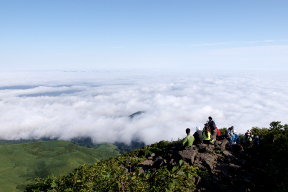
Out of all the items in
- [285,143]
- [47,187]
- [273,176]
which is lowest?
[47,187]

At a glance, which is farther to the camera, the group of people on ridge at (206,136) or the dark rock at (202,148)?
the group of people on ridge at (206,136)

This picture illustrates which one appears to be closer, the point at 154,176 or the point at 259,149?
the point at 154,176

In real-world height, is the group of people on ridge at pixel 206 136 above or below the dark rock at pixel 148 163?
above

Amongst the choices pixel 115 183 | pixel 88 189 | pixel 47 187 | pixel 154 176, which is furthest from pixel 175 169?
pixel 47 187

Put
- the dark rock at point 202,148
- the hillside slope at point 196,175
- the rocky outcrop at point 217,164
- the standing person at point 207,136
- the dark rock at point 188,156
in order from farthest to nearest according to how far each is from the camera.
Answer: the standing person at point 207,136
the dark rock at point 202,148
the dark rock at point 188,156
the rocky outcrop at point 217,164
the hillside slope at point 196,175

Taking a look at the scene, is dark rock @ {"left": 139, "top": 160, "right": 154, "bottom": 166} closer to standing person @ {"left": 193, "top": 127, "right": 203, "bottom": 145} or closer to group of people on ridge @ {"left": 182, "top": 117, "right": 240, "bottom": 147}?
group of people on ridge @ {"left": 182, "top": 117, "right": 240, "bottom": 147}

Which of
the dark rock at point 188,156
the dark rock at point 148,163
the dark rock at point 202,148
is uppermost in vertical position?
the dark rock at point 188,156

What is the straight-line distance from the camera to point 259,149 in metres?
28.2

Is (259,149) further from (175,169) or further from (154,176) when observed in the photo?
(154,176)

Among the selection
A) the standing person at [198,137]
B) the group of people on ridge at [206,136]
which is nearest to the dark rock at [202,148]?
the group of people on ridge at [206,136]

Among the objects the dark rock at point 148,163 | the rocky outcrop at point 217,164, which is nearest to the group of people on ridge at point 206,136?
the rocky outcrop at point 217,164

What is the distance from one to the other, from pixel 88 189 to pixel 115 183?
8.16 feet

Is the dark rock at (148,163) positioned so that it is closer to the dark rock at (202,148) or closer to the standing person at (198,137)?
the dark rock at (202,148)

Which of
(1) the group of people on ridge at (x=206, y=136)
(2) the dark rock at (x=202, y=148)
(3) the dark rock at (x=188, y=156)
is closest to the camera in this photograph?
(3) the dark rock at (x=188, y=156)
